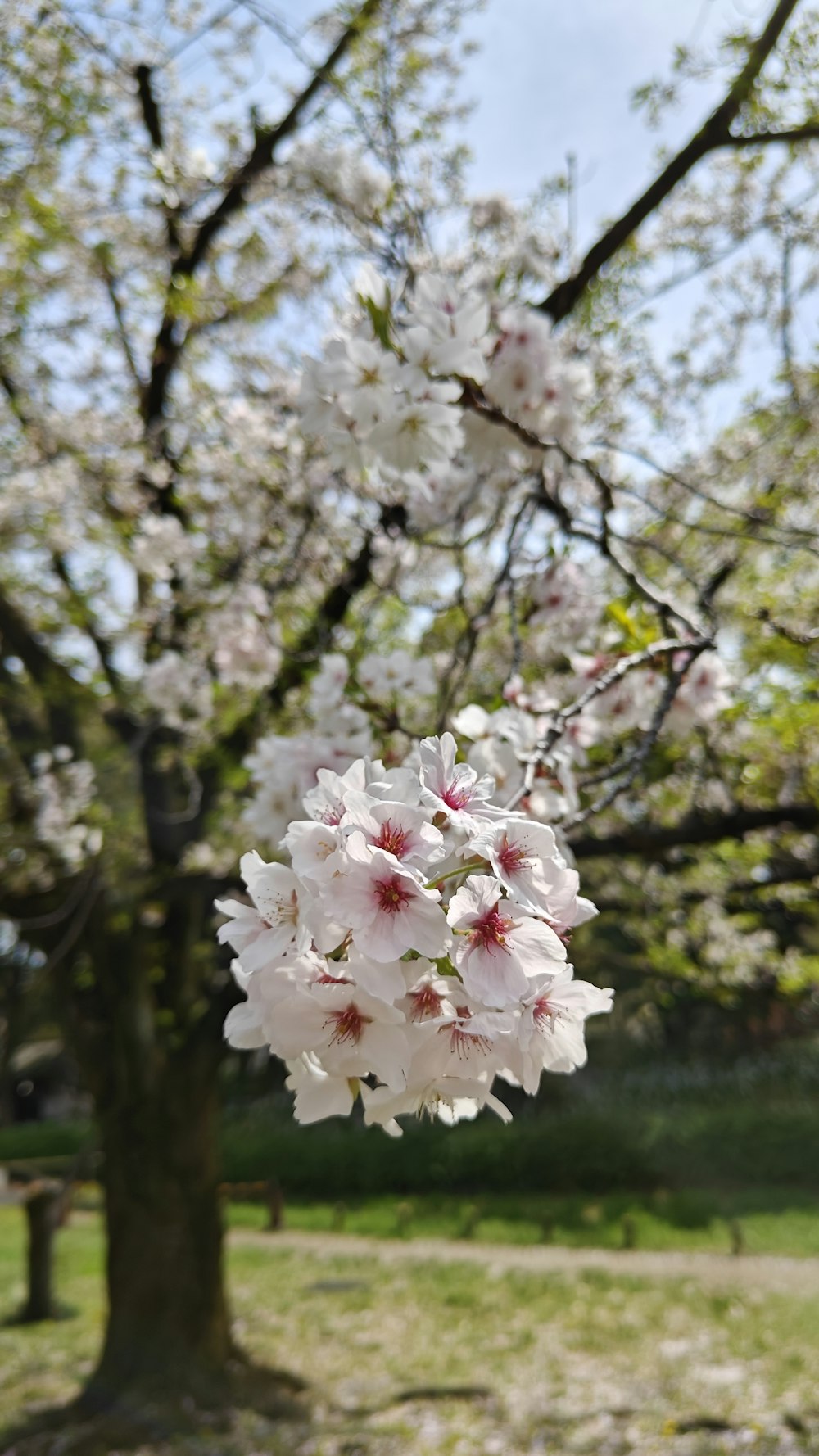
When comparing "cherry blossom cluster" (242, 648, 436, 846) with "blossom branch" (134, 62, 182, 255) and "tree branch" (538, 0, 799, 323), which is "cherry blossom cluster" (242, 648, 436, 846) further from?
"blossom branch" (134, 62, 182, 255)

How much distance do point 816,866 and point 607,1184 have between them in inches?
364

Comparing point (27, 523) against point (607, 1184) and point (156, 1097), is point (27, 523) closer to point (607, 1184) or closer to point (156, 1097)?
point (156, 1097)

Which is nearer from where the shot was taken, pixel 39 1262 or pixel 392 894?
pixel 392 894

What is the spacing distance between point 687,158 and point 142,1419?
19.9 ft

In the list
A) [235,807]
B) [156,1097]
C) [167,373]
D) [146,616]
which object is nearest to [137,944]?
[156,1097]

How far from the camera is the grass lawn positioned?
4867 mm

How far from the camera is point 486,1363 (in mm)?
6238

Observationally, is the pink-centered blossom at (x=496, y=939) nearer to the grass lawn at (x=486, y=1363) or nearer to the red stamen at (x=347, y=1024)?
the red stamen at (x=347, y=1024)

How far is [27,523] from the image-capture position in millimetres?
5234

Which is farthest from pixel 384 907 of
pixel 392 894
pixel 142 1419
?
pixel 142 1419

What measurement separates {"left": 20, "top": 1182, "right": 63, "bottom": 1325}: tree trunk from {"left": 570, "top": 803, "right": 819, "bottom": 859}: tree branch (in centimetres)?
636

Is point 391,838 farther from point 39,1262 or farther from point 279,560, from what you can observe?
point 39,1262

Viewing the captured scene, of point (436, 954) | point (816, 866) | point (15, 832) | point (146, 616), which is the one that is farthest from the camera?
point (15, 832)

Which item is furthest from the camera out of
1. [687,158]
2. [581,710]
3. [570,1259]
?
[570,1259]
